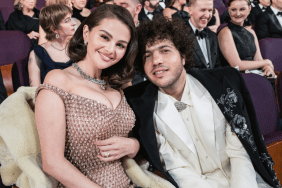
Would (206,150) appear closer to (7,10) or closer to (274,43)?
(274,43)

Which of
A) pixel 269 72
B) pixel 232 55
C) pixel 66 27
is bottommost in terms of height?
pixel 269 72

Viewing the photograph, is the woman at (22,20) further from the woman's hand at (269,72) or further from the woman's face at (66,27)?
the woman's hand at (269,72)

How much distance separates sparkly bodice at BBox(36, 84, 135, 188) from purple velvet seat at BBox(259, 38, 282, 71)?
94.5 inches

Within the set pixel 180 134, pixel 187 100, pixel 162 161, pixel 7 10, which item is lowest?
pixel 162 161

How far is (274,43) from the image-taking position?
3016 millimetres

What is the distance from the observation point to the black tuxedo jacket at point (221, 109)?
135 centimetres

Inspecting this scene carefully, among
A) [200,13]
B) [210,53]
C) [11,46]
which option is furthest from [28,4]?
[210,53]

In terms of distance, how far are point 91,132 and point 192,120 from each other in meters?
0.65

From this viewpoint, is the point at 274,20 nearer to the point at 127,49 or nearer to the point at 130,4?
the point at 130,4

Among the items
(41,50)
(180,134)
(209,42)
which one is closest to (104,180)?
(180,134)

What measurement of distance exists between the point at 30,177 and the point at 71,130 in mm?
241

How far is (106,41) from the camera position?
3.96 ft

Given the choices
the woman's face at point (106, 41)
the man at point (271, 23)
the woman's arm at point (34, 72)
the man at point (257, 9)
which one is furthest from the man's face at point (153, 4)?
the woman's face at point (106, 41)

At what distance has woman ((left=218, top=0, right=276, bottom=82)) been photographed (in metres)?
2.86
